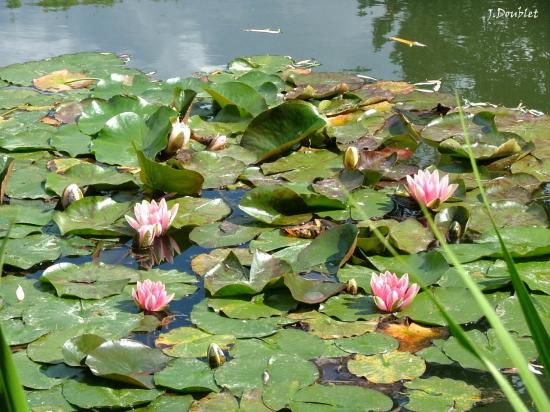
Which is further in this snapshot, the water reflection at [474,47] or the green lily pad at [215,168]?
the water reflection at [474,47]

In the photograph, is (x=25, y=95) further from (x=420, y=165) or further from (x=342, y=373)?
(x=342, y=373)

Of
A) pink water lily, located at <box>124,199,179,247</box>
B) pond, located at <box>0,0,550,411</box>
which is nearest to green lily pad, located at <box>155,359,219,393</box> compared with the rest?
pond, located at <box>0,0,550,411</box>

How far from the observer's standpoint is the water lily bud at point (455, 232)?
297 centimetres

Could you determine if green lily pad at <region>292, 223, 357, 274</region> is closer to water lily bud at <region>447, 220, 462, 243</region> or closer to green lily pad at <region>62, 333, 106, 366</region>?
water lily bud at <region>447, 220, 462, 243</region>

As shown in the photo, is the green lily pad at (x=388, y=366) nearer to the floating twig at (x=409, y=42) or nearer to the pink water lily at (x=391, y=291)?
the pink water lily at (x=391, y=291)

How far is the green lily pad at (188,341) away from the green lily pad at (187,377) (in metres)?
0.05

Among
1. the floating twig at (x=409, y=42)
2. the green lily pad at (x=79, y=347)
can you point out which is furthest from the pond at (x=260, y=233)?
the floating twig at (x=409, y=42)

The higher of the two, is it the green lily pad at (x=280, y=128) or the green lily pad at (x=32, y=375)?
the green lily pad at (x=280, y=128)

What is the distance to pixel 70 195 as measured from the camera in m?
3.16

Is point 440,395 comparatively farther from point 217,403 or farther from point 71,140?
point 71,140

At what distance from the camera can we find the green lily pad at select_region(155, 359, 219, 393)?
84.1 inches

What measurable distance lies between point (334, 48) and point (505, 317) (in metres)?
3.36

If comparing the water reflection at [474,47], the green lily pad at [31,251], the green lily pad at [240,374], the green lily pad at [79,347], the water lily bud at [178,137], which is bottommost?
the water reflection at [474,47]

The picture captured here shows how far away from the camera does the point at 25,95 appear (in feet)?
14.8
